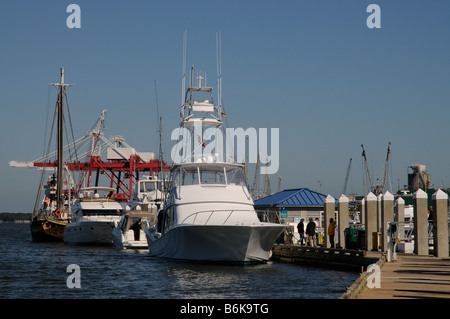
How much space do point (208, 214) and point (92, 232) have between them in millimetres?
28089

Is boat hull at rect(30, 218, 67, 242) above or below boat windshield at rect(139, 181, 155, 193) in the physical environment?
below

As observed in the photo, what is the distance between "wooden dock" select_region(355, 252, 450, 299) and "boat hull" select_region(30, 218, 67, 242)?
42988 mm

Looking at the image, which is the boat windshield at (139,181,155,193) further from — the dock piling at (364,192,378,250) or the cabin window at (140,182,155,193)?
the dock piling at (364,192,378,250)

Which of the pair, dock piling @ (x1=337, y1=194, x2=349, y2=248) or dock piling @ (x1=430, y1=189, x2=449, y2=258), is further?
dock piling @ (x1=337, y1=194, x2=349, y2=248)

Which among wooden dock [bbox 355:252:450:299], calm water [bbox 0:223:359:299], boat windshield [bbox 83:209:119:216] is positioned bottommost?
calm water [bbox 0:223:359:299]

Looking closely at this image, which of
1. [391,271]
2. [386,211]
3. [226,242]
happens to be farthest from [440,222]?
[226,242]

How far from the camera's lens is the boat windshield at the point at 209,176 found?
31.0 m

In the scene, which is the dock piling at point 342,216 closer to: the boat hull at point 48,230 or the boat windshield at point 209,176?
the boat windshield at point 209,176

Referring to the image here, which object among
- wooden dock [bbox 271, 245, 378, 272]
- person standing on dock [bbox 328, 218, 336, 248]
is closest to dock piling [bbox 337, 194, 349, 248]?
person standing on dock [bbox 328, 218, 336, 248]

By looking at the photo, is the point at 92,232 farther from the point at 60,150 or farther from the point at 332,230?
the point at 332,230

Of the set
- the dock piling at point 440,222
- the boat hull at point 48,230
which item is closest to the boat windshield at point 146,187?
the boat hull at point 48,230

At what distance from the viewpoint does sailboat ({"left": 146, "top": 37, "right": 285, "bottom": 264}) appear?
2695 cm
